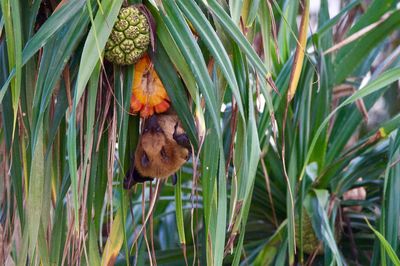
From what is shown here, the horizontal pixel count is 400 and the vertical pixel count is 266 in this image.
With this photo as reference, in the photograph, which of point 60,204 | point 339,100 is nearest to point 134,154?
point 60,204

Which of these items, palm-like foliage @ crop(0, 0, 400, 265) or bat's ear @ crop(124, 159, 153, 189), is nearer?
palm-like foliage @ crop(0, 0, 400, 265)

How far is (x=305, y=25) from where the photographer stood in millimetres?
1264

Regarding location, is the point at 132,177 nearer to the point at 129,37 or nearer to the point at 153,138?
the point at 153,138

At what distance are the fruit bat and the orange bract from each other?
0.02 m

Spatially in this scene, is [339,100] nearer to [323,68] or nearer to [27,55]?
[323,68]

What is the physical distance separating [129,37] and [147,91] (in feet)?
0.31

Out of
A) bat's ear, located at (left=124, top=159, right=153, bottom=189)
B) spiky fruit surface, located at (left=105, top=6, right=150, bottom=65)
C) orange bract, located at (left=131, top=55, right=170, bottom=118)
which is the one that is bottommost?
bat's ear, located at (left=124, top=159, right=153, bottom=189)

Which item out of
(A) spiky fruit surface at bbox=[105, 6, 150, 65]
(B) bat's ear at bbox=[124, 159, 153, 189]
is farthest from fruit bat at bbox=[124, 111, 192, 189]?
(A) spiky fruit surface at bbox=[105, 6, 150, 65]

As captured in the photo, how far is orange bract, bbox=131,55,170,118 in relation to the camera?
43.8 inches

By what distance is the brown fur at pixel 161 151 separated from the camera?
1137 millimetres

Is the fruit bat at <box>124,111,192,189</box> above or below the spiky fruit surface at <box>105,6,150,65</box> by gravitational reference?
below

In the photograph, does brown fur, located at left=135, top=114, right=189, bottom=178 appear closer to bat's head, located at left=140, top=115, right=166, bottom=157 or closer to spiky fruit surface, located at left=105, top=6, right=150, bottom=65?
bat's head, located at left=140, top=115, right=166, bottom=157

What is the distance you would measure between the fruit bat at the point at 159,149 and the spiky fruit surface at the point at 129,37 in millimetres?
113

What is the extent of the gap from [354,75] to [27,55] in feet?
3.43
